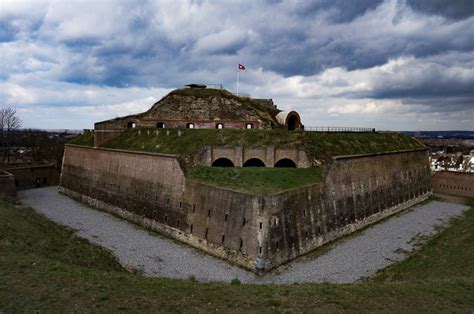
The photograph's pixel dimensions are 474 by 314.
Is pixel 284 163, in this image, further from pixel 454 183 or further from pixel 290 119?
pixel 454 183

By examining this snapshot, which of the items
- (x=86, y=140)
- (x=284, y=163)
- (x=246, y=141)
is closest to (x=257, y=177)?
(x=246, y=141)

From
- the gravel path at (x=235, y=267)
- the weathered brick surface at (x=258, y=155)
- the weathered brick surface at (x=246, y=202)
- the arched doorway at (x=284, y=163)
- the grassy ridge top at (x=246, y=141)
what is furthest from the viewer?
the arched doorway at (x=284, y=163)

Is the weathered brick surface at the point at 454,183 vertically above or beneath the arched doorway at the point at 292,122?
beneath

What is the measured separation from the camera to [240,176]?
22.5 m

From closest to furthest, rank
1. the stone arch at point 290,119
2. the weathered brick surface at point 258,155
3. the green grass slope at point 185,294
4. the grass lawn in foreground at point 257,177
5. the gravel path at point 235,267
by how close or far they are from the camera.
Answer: the green grass slope at point 185,294 → the gravel path at point 235,267 → the grass lawn in foreground at point 257,177 → the weathered brick surface at point 258,155 → the stone arch at point 290,119

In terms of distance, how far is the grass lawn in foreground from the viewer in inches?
816

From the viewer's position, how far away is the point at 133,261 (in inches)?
782

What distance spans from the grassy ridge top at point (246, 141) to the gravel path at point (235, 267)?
6309 mm

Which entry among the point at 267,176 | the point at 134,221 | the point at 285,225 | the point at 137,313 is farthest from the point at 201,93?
the point at 137,313

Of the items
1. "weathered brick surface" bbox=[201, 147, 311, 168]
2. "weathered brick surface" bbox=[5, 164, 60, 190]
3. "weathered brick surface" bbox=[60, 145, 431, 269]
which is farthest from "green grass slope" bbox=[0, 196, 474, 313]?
"weathered brick surface" bbox=[5, 164, 60, 190]

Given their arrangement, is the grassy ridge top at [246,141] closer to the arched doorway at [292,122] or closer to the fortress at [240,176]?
the fortress at [240,176]

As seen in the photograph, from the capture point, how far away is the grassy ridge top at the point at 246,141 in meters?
26.7

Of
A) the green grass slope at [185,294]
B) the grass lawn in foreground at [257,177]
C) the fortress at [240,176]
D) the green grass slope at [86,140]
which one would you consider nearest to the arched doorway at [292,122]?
the fortress at [240,176]

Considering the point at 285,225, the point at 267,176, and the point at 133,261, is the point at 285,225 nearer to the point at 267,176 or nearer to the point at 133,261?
the point at 267,176
